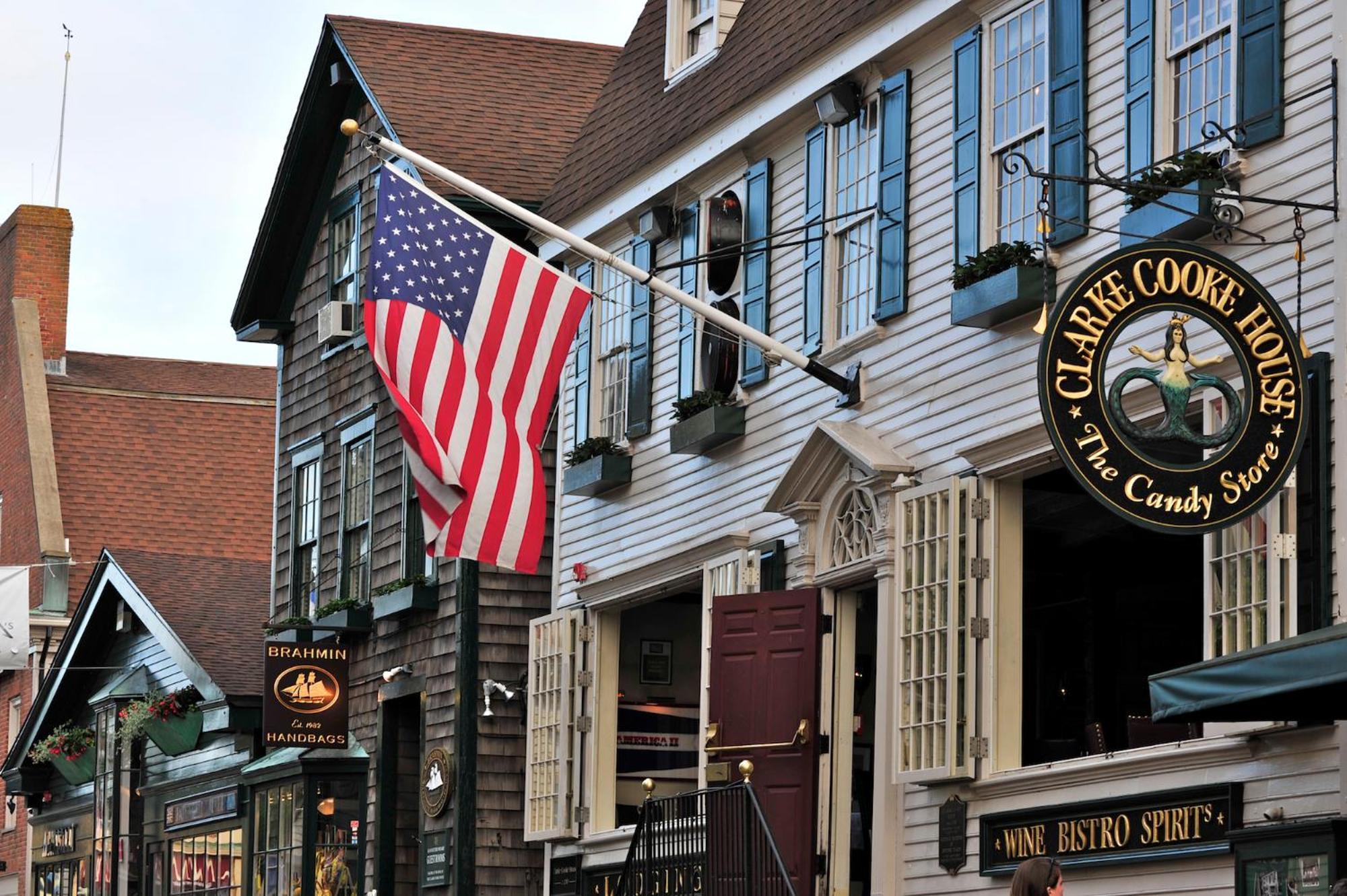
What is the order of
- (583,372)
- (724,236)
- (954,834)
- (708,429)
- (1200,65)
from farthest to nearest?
(583,372)
(724,236)
(708,429)
(954,834)
(1200,65)

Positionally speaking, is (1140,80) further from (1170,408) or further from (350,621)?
(350,621)

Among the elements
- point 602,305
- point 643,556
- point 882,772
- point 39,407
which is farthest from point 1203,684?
point 39,407

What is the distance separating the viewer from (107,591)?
99.1 ft

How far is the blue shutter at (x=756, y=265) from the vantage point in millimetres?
17250

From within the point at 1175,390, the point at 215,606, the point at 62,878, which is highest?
the point at 1175,390

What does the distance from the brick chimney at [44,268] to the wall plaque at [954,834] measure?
Answer: 90.6 feet

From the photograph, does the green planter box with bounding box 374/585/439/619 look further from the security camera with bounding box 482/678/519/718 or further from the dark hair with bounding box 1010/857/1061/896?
the dark hair with bounding box 1010/857/1061/896

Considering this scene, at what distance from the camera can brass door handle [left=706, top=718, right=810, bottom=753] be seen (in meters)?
15.6

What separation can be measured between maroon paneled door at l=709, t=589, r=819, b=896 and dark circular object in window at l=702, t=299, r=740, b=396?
1.96 metres

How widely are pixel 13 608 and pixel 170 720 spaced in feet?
22.9

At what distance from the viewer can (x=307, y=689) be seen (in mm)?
22906

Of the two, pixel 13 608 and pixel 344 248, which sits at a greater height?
pixel 344 248

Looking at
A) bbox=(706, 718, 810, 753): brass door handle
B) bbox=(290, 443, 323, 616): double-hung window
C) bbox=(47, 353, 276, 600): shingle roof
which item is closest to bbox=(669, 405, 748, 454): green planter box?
bbox=(706, 718, 810, 753): brass door handle

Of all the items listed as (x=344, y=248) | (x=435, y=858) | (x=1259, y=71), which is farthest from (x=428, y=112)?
(x=1259, y=71)
